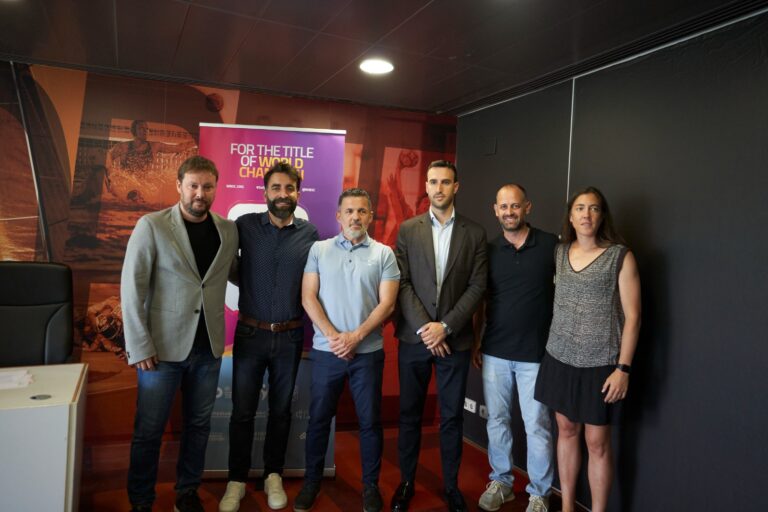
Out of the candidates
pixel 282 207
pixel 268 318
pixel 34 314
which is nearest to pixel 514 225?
pixel 282 207

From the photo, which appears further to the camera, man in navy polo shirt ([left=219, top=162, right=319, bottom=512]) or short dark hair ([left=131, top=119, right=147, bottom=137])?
short dark hair ([left=131, top=119, right=147, bottom=137])

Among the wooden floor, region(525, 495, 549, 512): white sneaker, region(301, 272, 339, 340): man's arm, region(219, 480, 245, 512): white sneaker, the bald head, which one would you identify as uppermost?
the bald head

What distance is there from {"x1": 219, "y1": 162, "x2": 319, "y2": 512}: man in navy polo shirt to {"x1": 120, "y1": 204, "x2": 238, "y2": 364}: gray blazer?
0.82 feet

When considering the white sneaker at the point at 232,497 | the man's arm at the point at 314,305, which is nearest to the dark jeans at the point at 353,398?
the man's arm at the point at 314,305

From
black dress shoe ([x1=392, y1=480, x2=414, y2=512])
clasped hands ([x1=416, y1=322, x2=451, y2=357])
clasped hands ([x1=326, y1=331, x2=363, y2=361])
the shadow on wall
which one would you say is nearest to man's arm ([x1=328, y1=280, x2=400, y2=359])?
clasped hands ([x1=326, y1=331, x2=363, y2=361])

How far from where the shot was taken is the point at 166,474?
10.4ft

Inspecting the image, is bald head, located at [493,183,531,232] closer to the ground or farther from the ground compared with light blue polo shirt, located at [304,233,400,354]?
farther from the ground

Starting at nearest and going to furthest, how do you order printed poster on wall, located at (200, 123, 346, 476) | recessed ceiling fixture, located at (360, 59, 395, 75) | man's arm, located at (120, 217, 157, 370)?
man's arm, located at (120, 217, 157, 370) < recessed ceiling fixture, located at (360, 59, 395, 75) < printed poster on wall, located at (200, 123, 346, 476)

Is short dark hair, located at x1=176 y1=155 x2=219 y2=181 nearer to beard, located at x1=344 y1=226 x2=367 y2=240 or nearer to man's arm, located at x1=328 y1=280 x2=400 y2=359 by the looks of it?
beard, located at x1=344 y1=226 x2=367 y2=240

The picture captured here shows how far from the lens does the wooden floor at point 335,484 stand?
2812 mm

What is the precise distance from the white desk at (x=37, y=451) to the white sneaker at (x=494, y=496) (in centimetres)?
205

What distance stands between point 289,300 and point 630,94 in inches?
84.4

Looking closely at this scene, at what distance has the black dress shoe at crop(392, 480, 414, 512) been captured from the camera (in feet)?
9.06

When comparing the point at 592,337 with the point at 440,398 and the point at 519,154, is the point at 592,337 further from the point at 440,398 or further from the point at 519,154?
A: the point at 519,154
